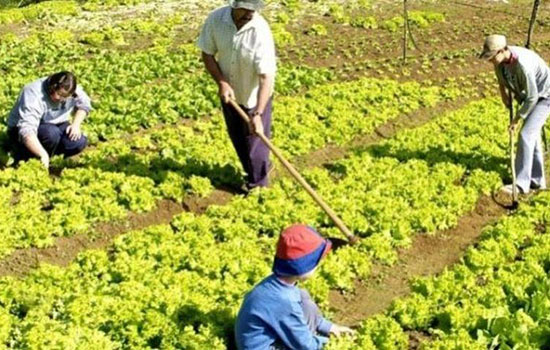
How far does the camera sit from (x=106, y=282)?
24.5 ft

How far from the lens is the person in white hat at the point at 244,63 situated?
28.8 feet

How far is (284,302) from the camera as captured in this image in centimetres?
589

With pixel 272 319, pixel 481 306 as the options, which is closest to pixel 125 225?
pixel 272 319

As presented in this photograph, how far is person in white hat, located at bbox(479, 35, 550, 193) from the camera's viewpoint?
977 centimetres

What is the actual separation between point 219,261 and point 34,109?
375 cm

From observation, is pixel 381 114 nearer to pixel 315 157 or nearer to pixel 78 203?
pixel 315 157

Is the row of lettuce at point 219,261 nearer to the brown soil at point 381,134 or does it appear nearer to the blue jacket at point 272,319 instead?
the brown soil at point 381,134

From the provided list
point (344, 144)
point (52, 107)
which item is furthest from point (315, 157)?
point (52, 107)

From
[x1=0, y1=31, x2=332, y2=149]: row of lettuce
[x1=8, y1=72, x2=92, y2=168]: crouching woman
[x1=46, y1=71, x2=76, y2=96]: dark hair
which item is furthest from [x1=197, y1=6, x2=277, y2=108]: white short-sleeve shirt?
[x1=0, y1=31, x2=332, y2=149]: row of lettuce

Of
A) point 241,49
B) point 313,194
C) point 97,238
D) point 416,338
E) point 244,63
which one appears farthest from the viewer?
point 244,63

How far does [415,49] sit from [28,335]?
13.6 m

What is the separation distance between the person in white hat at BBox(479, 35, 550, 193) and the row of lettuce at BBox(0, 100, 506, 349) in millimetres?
446

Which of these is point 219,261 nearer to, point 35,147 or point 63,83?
point 63,83

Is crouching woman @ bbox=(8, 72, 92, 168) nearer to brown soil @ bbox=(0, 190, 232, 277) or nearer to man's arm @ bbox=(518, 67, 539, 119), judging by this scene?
brown soil @ bbox=(0, 190, 232, 277)
